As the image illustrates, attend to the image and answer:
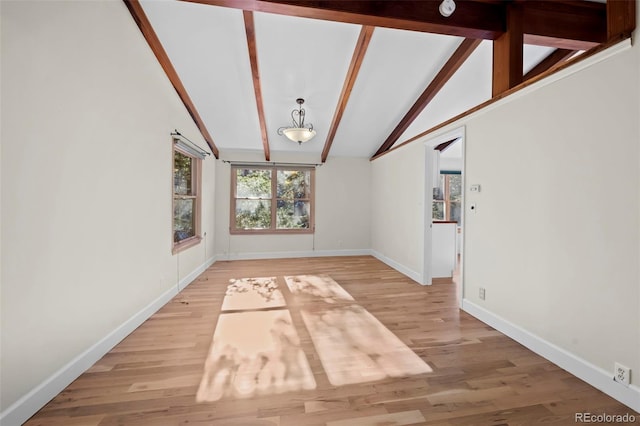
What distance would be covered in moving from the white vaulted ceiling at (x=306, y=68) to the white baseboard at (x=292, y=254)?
250cm

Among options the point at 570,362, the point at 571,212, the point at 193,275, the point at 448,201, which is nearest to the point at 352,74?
the point at 571,212

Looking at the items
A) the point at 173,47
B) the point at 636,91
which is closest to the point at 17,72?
the point at 173,47

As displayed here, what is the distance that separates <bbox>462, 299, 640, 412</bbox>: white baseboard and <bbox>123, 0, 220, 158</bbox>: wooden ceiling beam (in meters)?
4.44

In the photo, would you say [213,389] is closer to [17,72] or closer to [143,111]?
[17,72]

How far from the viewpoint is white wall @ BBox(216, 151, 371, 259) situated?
5.61m

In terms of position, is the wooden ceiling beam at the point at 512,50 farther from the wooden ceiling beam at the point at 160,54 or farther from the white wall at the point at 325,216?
the white wall at the point at 325,216

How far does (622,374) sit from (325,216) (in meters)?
4.86

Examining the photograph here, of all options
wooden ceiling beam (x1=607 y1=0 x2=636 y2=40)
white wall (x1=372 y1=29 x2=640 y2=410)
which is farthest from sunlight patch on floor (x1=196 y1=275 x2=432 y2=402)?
wooden ceiling beam (x1=607 y1=0 x2=636 y2=40)

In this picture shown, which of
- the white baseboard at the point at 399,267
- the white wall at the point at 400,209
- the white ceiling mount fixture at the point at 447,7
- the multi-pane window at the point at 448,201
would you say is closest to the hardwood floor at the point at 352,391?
the white baseboard at the point at 399,267

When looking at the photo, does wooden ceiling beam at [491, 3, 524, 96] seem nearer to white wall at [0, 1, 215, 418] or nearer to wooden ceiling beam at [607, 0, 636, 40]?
wooden ceiling beam at [607, 0, 636, 40]

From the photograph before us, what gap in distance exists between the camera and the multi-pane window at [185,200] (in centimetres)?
373

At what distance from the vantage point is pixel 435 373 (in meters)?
1.89

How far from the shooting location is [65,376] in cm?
171

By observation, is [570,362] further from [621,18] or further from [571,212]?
[621,18]
